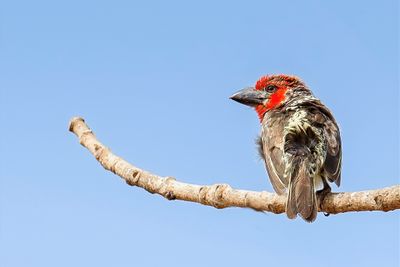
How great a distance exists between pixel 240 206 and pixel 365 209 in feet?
2.54

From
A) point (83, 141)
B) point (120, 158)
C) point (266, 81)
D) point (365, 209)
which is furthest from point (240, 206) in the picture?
point (266, 81)

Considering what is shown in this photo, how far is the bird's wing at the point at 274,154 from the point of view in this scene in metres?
4.14

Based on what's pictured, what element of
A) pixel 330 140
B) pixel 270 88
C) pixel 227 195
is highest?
A: pixel 270 88

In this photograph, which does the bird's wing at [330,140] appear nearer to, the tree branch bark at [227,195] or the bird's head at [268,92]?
the tree branch bark at [227,195]

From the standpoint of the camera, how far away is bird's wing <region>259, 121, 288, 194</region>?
4.14 metres

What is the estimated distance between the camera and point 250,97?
5.53 metres

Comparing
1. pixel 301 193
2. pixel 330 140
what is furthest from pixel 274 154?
pixel 301 193

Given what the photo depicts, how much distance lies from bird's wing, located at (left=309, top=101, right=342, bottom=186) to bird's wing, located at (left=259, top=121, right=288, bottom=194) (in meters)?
0.30

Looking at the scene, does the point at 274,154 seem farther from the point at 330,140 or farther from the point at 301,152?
the point at 330,140

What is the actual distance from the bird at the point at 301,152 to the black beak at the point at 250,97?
36 centimetres

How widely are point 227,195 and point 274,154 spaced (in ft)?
2.66

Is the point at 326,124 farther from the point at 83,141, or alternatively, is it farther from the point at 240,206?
the point at 83,141

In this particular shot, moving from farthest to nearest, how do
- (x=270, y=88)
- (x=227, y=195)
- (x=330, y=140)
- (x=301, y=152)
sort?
(x=270, y=88) → (x=330, y=140) → (x=301, y=152) → (x=227, y=195)

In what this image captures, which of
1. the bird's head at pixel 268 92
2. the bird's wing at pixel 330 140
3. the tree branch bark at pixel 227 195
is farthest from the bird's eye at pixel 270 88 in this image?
the tree branch bark at pixel 227 195
